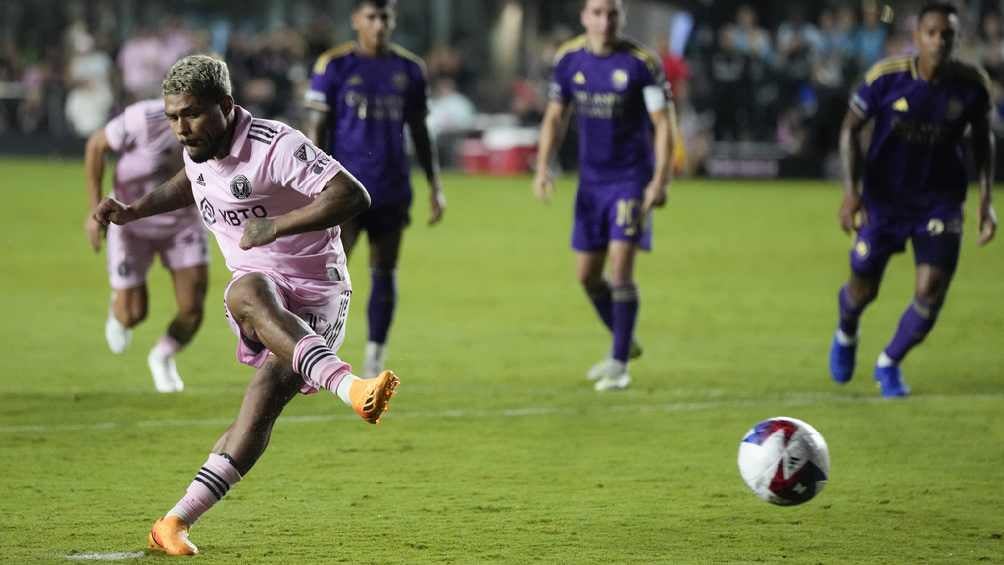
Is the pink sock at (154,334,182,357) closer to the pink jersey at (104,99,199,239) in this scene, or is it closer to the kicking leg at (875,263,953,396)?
the pink jersey at (104,99,199,239)

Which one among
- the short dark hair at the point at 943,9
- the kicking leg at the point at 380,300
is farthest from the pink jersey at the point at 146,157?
the short dark hair at the point at 943,9

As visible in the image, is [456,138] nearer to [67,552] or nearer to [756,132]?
[756,132]

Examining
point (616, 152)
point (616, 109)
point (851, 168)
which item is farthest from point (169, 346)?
point (851, 168)

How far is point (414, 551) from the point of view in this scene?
21.6ft

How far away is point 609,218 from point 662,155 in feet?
1.82

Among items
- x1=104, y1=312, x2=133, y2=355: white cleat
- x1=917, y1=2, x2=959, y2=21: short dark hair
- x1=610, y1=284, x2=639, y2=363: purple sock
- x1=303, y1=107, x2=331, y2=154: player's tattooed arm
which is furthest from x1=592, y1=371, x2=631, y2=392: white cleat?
x1=104, y1=312, x2=133, y2=355: white cleat

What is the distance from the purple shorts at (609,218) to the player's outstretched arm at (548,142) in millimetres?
254

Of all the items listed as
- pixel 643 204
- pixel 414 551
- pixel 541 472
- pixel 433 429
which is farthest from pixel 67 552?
pixel 643 204

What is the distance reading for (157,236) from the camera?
34.7 ft

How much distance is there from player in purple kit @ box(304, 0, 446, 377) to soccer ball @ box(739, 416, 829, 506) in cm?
422

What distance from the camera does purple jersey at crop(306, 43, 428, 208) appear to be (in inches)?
421

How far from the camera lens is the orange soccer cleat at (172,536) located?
631 cm

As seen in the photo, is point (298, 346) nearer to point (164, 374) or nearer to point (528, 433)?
point (528, 433)

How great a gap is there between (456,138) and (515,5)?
917 cm
